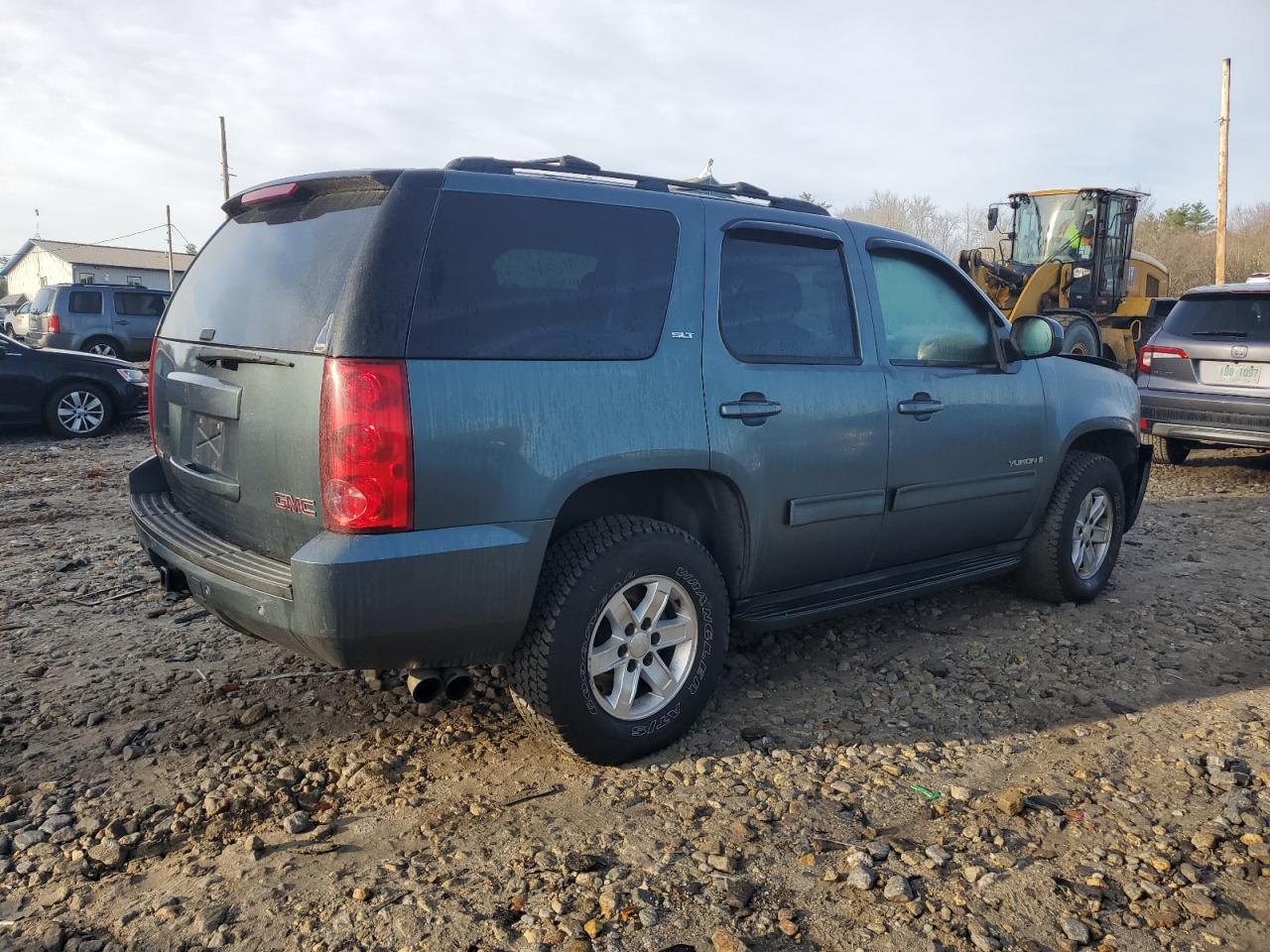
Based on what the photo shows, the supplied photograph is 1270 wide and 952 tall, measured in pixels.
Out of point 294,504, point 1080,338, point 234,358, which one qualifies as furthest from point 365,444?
point 1080,338

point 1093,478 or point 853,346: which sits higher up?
point 853,346

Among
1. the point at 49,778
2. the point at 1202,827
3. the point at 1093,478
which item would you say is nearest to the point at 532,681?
the point at 49,778

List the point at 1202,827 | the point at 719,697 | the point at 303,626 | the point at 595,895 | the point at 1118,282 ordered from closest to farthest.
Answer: the point at 595,895
the point at 303,626
the point at 1202,827
the point at 719,697
the point at 1118,282

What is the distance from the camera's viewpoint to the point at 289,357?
9.10 ft

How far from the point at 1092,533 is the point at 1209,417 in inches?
167

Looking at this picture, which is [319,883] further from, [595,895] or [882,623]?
[882,623]

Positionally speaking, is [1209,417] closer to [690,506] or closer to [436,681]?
[690,506]

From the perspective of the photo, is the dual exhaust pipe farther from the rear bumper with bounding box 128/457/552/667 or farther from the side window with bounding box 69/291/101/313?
the side window with bounding box 69/291/101/313

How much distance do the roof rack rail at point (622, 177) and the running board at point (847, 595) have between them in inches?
60.6

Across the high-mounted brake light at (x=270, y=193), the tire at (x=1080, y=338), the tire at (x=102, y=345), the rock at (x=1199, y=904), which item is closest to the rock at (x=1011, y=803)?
the rock at (x=1199, y=904)

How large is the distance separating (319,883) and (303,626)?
673 millimetres

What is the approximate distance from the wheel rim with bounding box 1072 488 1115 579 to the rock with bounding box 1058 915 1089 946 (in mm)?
2794

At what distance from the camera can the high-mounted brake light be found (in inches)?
122

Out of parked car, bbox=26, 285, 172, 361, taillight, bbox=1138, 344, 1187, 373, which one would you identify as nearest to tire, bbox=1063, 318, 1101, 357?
taillight, bbox=1138, 344, 1187, 373
